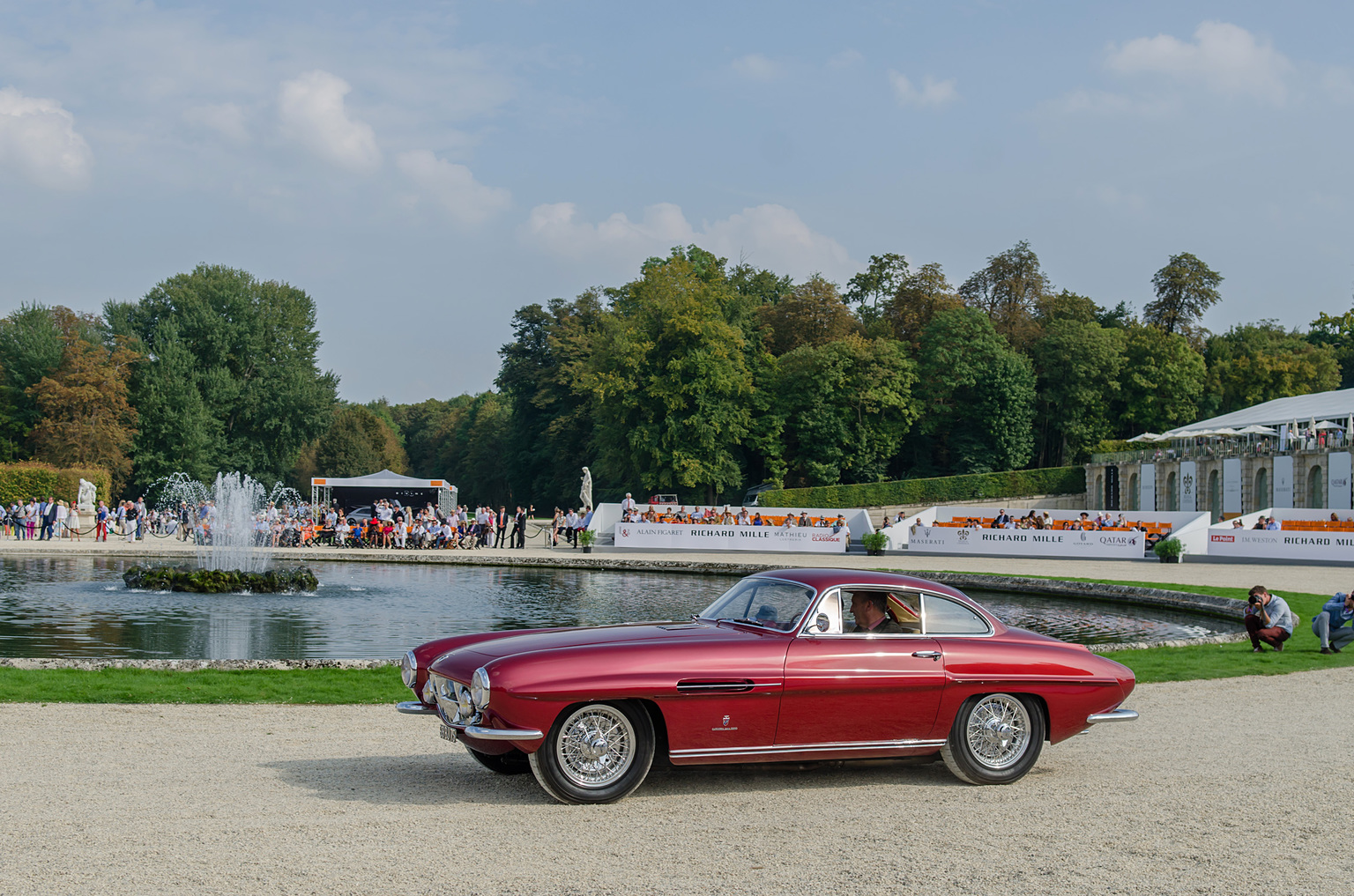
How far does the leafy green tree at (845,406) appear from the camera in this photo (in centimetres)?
6944

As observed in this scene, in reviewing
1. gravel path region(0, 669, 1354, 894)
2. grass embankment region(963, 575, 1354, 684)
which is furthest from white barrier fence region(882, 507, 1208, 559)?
gravel path region(0, 669, 1354, 894)

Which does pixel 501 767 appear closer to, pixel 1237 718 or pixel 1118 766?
pixel 1118 766

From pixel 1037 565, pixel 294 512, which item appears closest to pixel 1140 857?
pixel 1037 565

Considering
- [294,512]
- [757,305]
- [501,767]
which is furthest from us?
[757,305]

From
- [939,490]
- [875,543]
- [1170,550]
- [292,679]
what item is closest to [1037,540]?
[1170,550]

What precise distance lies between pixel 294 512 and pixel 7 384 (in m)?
36.6

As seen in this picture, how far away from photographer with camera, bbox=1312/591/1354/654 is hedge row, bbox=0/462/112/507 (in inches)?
2032

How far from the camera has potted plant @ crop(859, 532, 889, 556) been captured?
3847 cm

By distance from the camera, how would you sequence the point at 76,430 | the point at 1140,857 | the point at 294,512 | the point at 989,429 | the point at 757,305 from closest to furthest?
the point at 1140,857 < the point at 294,512 < the point at 76,430 < the point at 989,429 < the point at 757,305

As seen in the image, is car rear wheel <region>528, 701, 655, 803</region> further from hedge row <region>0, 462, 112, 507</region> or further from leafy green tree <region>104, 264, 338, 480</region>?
leafy green tree <region>104, 264, 338, 480</region>

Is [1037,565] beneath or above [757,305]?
Answer: beneath

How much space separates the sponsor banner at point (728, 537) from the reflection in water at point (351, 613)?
444 inches

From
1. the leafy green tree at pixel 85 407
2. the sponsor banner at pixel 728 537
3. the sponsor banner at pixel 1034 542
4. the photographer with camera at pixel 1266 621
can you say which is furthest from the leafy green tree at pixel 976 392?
the photographer with camera at pixel 1266 621

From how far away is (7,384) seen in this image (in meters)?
69.5
